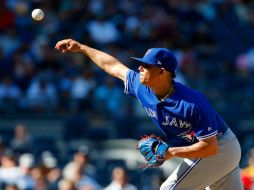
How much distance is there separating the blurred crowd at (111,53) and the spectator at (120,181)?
54cm

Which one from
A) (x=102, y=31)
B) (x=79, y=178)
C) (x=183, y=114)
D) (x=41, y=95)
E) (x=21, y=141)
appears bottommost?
(x=79, y=178)

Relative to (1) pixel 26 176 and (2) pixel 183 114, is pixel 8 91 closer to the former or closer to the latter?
(1) pixel 26 176

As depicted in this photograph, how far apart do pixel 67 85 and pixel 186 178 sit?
754 centimetres

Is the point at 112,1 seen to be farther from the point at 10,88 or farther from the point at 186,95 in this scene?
the point at 186,95

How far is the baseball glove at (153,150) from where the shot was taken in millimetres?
6527

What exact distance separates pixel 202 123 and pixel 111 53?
8.71 m

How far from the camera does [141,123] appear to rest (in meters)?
13.6

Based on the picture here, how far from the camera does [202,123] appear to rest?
6.55 metres

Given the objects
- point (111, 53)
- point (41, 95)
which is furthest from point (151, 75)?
point (111, 53)

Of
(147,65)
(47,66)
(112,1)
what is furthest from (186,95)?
(112,1)

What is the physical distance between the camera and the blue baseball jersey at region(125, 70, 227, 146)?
655cm

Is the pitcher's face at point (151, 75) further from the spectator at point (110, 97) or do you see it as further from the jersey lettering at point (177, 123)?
the spectator at point (110, 97)

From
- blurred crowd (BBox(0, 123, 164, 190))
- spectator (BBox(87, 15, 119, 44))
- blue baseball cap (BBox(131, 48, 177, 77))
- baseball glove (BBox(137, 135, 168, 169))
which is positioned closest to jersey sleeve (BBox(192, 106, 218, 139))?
baseball glove (BBox(137, 135, 168, 169))

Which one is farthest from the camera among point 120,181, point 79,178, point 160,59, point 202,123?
point 79,178
